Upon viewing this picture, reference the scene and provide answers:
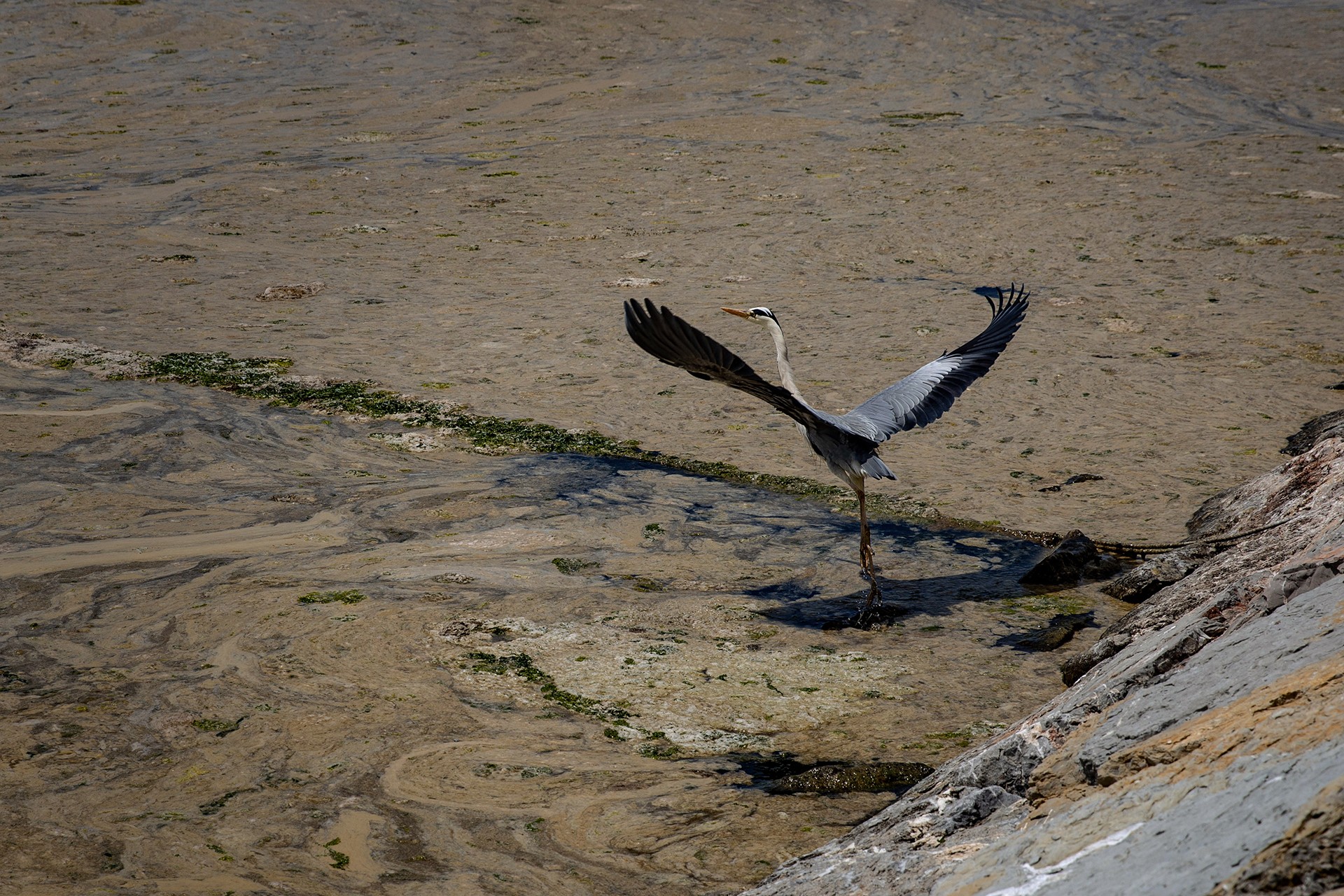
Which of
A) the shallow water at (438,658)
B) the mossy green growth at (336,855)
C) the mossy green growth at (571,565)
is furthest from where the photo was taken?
the mossy green growth at (571,565)

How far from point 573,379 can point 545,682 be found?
376 cm

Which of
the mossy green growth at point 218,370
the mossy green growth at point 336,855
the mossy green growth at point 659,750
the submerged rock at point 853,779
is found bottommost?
the mossy green growth at point 659,750

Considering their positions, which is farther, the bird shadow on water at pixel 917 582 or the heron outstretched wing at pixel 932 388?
the heron outstretched wing at pixel 932 388

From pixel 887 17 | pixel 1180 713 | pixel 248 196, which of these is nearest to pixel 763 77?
pixel 887 17

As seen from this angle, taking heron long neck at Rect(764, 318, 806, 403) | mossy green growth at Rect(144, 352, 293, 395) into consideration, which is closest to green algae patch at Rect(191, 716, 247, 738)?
heron long neck at Rect(764, 318, 806, 403)

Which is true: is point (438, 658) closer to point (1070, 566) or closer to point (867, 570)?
point (867, 570)

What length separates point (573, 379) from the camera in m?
8.01

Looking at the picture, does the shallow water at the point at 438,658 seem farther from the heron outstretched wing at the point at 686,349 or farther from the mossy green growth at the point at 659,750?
the heron outstretched wing at the point at 686,349

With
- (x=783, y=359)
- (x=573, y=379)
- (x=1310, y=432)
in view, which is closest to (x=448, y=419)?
(x=573, y=379)

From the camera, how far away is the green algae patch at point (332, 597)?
5.15 m

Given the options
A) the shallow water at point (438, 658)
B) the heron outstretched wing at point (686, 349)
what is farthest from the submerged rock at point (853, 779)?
the heron outstretched wing at point (686, 349)

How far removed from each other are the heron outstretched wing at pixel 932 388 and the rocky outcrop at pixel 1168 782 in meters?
2.22

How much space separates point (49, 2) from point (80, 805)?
15.2m

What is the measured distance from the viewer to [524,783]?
3822 mm
